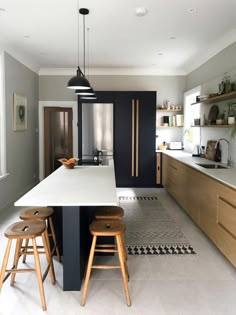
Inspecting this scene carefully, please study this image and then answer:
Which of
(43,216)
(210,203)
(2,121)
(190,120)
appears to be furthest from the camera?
(190,120)

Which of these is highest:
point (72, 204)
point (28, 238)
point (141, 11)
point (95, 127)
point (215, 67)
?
point (141, 11)

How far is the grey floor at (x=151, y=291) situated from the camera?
235 centimetres

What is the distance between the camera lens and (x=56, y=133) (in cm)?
740

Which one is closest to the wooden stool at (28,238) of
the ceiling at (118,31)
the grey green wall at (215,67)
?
the ceiling at (118,31)

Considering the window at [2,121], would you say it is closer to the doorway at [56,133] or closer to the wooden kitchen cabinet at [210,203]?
the doorway at [56,133]

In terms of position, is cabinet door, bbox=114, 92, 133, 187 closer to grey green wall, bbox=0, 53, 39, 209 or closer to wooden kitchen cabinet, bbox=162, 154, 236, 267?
wooden kitchen cabinet, bbox=162, 154, 236, 267

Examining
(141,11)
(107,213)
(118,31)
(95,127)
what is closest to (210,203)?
(107,213)

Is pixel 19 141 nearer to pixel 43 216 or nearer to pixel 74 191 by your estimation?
pixel 43 216

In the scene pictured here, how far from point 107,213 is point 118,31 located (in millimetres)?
2784

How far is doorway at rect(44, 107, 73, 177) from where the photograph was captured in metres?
7.35

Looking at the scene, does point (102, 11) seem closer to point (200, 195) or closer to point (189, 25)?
point (189, 25)

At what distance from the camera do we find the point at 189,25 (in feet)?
13.5

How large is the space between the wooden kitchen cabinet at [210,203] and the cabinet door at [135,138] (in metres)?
1.46

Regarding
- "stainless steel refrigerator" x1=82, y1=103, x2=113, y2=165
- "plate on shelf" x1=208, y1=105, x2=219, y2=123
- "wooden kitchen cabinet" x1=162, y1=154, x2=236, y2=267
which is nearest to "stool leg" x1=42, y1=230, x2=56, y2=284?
"wooden kitchen cabinet" x1=162, y1=154, x2=236, y2=267
